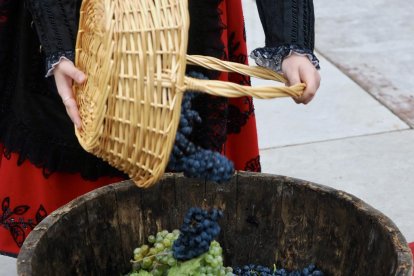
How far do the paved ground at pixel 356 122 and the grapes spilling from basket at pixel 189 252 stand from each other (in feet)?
3.35

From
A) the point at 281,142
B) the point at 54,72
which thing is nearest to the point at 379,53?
the point at 281,142

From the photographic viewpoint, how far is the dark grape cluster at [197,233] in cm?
123

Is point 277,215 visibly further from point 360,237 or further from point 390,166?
point 390,166

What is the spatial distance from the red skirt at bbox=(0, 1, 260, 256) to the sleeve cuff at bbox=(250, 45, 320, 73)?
0.72ft

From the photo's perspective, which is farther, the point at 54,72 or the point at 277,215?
the point at 277,215

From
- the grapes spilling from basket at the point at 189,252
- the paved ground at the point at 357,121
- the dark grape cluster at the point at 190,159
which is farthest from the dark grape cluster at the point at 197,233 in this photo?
the paved ground at the point at 357,121

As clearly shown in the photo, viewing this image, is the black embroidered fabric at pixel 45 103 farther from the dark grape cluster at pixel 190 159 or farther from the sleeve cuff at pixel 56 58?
the dark grape cluster at pixel 190 159

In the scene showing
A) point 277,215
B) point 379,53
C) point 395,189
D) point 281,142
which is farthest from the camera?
point 379,53

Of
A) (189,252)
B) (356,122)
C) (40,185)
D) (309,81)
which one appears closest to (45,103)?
(40,185)

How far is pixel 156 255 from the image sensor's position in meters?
1.39

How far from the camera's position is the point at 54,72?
128 cm

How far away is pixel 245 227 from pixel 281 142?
1.46 m

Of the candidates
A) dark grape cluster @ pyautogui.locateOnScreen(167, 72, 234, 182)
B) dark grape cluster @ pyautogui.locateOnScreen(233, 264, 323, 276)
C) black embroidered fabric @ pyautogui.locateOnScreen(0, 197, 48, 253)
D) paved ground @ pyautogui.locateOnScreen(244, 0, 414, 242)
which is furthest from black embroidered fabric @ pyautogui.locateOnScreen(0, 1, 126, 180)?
paved ground @ pyautogui.locateOnScreen(244, 0, 414, 242)

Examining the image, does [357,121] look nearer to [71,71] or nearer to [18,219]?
[18,219]
